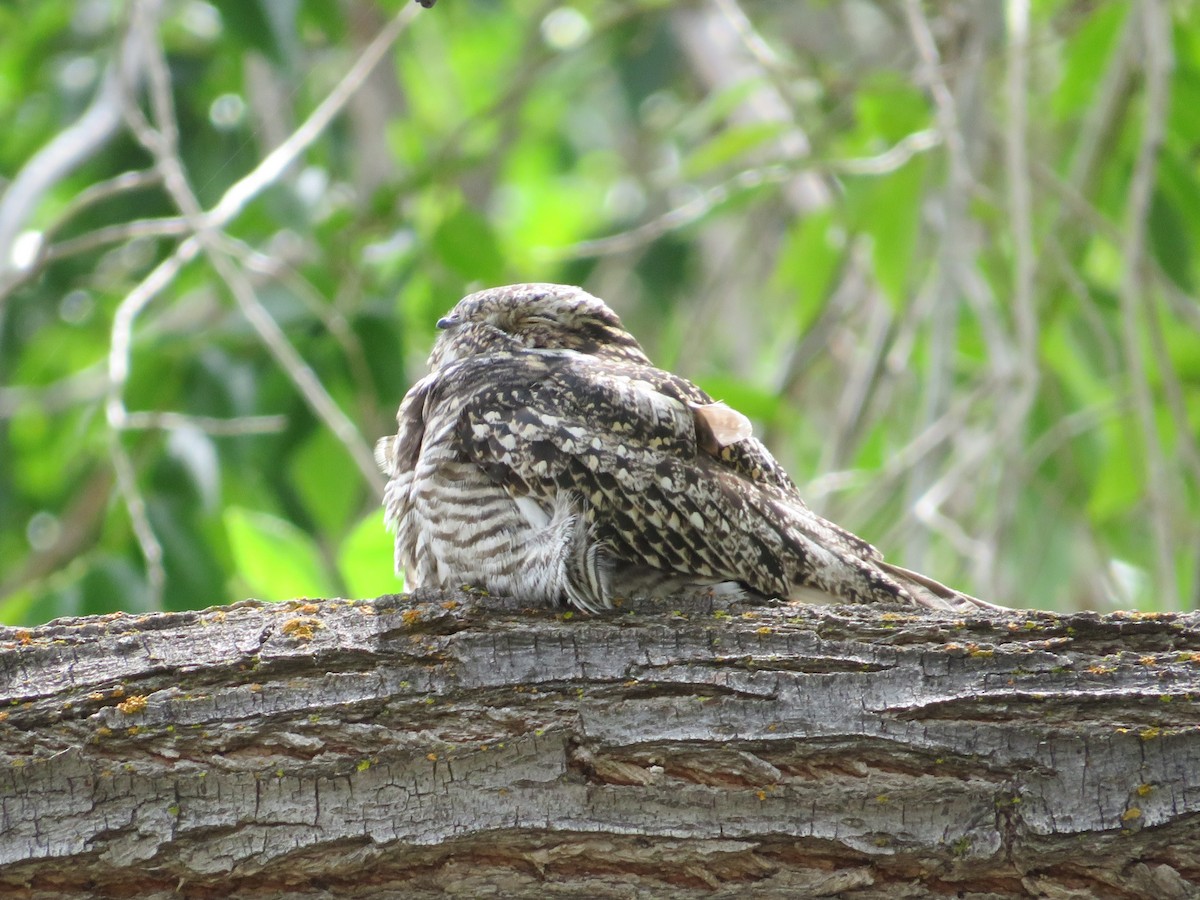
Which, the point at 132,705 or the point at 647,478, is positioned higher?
the point at 647,478

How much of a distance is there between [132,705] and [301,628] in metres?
0.27

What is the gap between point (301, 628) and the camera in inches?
83.3

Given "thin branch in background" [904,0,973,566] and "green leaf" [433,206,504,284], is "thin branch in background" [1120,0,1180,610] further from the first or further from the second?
"green leaf" [433,206,504,284]

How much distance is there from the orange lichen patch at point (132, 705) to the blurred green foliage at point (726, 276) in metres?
1.15

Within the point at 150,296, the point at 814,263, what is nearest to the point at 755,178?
the point at 814,263

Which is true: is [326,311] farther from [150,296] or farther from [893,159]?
[893,159]

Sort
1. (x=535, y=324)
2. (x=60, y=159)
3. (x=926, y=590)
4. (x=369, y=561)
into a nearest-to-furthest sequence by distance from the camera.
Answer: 1. (x=926, y=590)
2. (x=535, y=324)
3. (x=369, y=561)
4. (x=60, y=159)

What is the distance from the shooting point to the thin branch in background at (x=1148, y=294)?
10.4 ft

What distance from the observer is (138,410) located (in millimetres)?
4738

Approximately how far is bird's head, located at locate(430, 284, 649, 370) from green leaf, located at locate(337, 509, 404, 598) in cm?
43

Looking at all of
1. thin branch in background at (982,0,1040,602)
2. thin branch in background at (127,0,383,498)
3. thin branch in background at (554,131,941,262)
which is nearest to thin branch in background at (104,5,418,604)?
thin branch in background at (127,0,383,498)

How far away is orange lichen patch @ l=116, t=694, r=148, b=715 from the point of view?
2.00 meters

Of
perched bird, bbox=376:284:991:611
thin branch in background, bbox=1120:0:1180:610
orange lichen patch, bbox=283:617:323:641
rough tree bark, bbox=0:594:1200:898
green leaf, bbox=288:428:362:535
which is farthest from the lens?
green leaf, bbox=288:428:362:535

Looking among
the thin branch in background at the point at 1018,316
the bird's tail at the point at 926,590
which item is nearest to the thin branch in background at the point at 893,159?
the thin branch in background at the point at 1018,316
